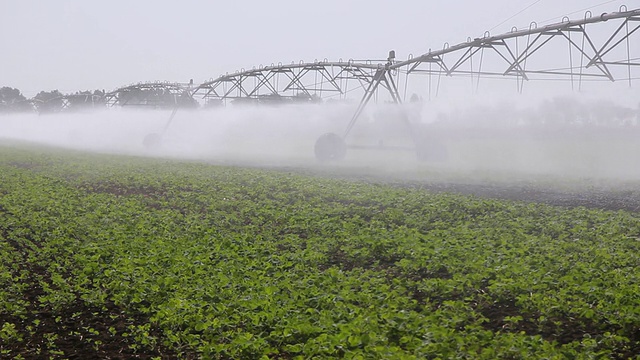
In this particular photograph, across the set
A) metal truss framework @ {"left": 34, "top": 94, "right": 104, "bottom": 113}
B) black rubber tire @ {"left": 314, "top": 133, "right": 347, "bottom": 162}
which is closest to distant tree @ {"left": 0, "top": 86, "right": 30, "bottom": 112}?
metal truss framework @ {"left": 34, "top": 94, "right": 104, "bottom": 113}

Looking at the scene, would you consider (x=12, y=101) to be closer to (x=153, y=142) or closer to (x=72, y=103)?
(x=72, y=103)

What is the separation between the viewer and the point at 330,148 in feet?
137

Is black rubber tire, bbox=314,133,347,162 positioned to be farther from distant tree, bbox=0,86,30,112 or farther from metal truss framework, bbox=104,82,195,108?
distant tree, bbox=0,86,30,112

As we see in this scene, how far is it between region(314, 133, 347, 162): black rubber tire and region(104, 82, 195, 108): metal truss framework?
70.1 ft

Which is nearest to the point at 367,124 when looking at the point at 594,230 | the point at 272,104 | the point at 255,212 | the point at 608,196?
the point at 272,104

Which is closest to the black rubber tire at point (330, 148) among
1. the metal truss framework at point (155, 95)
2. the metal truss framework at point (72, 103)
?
the metal truss framework at point (155, 95)

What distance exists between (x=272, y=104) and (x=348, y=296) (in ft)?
154

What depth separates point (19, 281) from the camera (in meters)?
10.7

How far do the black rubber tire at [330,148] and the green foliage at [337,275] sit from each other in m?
23.0

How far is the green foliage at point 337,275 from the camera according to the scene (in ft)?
25.0

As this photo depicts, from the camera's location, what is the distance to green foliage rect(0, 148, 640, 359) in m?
7.61

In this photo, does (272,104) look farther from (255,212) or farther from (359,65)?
(255,212)

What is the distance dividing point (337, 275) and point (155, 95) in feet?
235

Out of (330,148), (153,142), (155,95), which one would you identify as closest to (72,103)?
(155,95)
